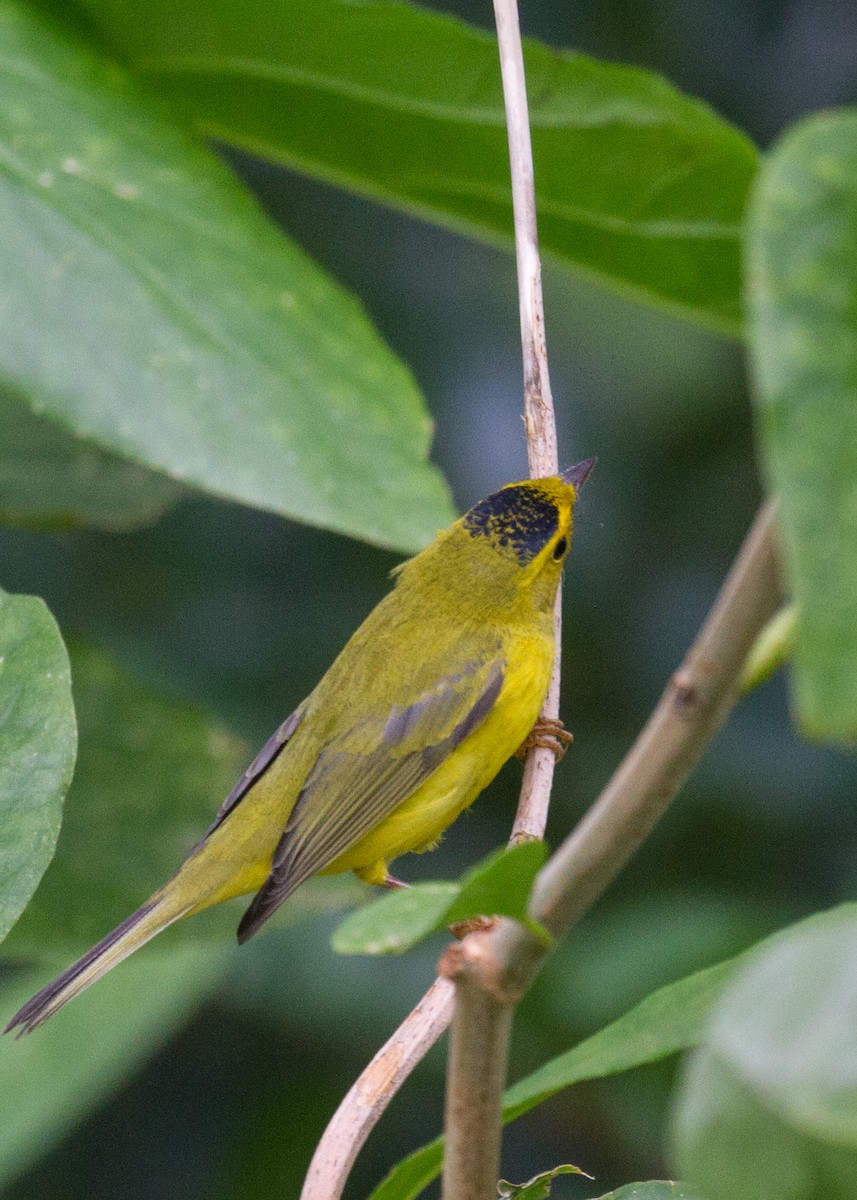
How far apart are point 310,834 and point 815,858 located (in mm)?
1319

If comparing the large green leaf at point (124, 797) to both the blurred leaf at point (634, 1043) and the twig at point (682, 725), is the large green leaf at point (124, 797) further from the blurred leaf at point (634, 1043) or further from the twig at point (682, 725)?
the twig at point (682, 725)

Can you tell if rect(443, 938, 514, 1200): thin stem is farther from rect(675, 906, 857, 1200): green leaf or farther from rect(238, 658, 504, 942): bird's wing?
rect(238, 658, 504, 942): bird's wing

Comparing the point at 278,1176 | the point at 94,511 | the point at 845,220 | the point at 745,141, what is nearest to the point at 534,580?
the point at 94,511

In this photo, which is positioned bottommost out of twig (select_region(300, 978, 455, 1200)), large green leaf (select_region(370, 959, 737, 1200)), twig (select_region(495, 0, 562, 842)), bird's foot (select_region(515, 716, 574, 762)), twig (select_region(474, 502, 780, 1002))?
twig (select_region(300, 978, 455, 1200))

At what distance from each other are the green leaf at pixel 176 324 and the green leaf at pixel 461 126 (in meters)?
0.19

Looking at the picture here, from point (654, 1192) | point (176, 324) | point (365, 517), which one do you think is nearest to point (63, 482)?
point (176, 324)

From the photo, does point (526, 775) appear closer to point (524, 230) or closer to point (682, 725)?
point (524, 230)

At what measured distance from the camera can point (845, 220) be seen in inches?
25.5

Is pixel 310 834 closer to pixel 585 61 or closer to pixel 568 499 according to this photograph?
pixel 568 499

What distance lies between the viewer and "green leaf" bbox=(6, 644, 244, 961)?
8.29ft

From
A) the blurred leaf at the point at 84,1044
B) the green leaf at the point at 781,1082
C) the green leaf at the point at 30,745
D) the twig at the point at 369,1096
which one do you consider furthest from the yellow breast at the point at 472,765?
the green leaf at the point at 781,1082

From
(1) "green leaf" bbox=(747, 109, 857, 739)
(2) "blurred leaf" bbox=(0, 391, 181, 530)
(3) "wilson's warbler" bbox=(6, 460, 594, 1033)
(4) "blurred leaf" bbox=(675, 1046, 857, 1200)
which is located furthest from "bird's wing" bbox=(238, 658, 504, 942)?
(1) "green leaf" bbox=(747, 109, 857, 739)

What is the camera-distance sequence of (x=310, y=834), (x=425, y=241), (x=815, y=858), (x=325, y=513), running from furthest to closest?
(x=425, y=241)
(x=815, y=858)
(x=310, y=834)
(x=325, y=513)

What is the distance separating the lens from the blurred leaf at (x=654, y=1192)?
133 cm
